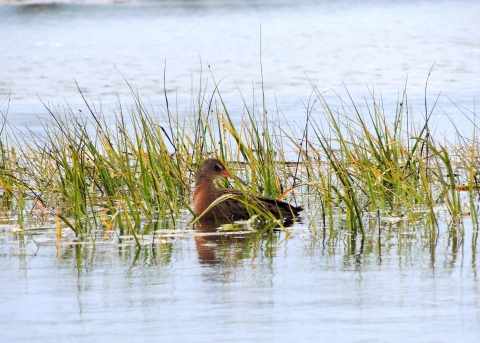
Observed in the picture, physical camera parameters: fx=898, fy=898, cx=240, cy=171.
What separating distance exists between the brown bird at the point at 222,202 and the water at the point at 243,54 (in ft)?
2.07

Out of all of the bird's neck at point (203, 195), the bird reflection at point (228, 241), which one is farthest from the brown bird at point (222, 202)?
the bird reflection at point (228, 241)

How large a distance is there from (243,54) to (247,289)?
18.4 metres

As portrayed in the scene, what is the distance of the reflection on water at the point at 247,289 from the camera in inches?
150

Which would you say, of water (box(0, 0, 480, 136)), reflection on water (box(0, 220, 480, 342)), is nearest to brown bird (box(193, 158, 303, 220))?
reflection on water (box(0, 220, 480, 342))

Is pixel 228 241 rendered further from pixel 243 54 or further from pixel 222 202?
pixel 243 54

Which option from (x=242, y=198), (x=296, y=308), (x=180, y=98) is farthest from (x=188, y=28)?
(x=296, y=308)

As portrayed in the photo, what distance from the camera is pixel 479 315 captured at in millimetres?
3906

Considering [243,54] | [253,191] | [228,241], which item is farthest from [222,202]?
[243,54]

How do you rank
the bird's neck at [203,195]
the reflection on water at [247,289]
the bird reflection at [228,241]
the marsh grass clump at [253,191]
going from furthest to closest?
the bird's neck at [203,195] < the marsh grass clump at [253,191] < the bird reflection at [228,241] < the reflection on water at [247,289]

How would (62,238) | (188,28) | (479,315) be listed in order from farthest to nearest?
1. (188,28)
2. (62,238)
3. (479,315)

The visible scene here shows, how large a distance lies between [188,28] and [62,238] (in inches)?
1076

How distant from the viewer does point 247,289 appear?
4.41 metres

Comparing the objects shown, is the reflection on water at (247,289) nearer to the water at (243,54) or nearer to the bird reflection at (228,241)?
the bird reflection at (228,241)

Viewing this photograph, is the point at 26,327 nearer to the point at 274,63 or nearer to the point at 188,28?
the point at 274,63
